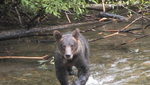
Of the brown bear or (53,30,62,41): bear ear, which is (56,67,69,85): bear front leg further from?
(53,30,62,41): bear ear

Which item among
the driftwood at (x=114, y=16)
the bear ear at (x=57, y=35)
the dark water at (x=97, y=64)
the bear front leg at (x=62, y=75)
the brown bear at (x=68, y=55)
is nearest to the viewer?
the brown bear at (x=68, y=55)

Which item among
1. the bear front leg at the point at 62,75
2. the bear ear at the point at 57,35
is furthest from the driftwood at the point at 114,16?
the bear ear at the point at 57,35

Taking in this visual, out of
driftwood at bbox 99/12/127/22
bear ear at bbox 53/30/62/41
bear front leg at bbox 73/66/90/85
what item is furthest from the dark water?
driftwood at bbox 99/12/127/22

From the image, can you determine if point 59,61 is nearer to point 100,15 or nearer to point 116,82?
point 116,82

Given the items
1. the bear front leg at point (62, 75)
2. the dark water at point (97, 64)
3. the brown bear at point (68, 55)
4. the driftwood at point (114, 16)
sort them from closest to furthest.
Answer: the brown bear at point (68, 55)
the bear front leg at point (62, 75)
the dark water at point (97, 64)
the driftwood at point (114, 16)

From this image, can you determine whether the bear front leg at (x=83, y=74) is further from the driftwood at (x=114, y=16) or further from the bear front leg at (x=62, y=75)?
the driftwood at (x=114, y=16)

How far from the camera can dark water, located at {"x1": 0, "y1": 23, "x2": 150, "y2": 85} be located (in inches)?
252

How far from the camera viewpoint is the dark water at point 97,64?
21.0ft

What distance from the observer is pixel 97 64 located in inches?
296

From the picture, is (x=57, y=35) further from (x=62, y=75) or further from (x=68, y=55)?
(x=62, y=75)

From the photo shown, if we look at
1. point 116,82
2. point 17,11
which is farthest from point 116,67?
point 17,11

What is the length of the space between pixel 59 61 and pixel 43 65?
224 centimetres

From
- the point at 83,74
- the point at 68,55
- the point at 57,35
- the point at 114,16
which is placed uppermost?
the point at 57,35

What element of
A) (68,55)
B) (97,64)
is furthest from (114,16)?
(68,55)
